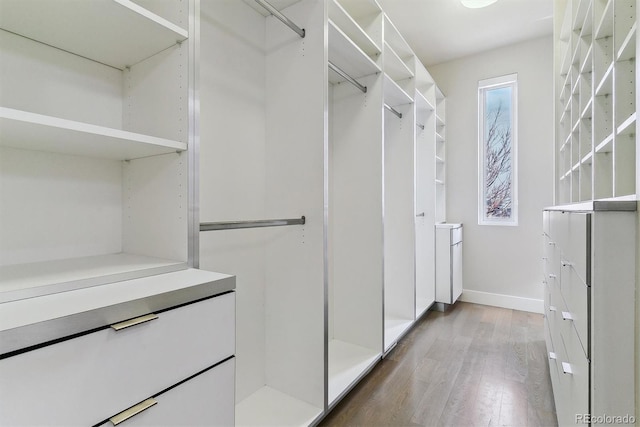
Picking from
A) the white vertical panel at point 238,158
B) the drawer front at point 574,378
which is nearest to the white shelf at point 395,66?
the white vertical panel at point 238,158

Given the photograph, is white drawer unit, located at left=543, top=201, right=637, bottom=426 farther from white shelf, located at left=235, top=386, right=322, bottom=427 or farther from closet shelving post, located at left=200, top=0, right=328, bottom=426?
white shelf, located at left=235, top=386, right=322, bottom=427

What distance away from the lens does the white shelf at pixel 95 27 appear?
83 centimetres

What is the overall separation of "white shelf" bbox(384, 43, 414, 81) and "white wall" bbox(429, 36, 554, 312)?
4.45 feet

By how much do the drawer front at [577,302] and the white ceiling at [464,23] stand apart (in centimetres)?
250

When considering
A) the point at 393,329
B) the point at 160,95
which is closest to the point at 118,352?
the point at 160,95

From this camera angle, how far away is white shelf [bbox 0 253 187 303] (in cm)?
71

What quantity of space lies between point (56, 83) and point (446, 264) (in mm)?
3380

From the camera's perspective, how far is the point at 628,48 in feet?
3.48

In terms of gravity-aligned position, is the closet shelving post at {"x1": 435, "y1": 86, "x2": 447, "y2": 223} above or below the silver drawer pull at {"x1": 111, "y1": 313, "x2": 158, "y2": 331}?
above

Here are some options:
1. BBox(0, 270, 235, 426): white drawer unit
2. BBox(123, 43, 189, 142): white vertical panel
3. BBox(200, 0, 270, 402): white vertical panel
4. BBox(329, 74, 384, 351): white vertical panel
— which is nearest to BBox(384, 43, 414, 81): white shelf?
BBox(329, 74, 384, 351): white vertical panel

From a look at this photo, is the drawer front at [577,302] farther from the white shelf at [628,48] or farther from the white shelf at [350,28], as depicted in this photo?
the white shelf at [350,28]

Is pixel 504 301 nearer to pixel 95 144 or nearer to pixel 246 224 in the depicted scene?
pixel 246 224

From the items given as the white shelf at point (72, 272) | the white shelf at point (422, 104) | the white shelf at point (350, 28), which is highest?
the white shelf at point (350, 28)

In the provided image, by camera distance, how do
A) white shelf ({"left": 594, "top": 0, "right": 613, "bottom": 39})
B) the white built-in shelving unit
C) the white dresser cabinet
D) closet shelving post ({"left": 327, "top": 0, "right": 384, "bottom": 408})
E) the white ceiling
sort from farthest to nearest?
the white dresser cabinet → the white ceiling → closet shelving post ({"left": 327, "top": 0, "right": 384, "bottom": 408}) → white shelf ({"left": 594, "top": 0, "right": 613, "bottom": 39}) → the white built-in shelving unit
